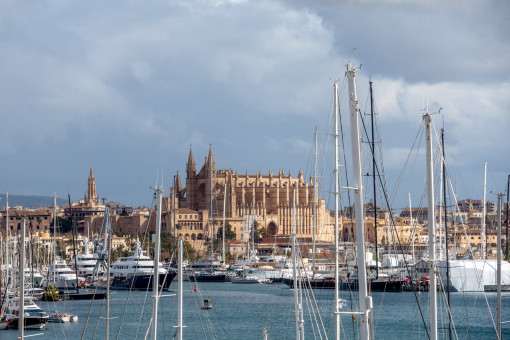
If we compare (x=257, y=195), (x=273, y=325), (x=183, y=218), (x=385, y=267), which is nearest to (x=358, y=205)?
(x=273, y=325)

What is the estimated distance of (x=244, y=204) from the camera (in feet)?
519

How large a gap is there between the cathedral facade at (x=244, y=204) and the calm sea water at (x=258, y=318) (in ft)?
265

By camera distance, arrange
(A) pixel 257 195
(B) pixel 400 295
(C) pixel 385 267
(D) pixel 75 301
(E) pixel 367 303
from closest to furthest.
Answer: (E) pixel 367 303, (D) pixel 75 301, (B) pixel 400 295, (C) pixel 385 267, (A) pixel 257 195

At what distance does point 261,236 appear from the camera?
156m

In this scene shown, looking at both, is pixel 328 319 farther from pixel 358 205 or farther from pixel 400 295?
pixel 358 205

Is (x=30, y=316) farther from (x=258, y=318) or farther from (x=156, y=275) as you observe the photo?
(x=156, y=275)

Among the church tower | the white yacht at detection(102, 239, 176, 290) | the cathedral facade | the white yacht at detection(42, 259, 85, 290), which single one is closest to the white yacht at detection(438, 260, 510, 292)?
the white yacht at detection(102, 239, 176, 290)

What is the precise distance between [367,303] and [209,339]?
28844mm

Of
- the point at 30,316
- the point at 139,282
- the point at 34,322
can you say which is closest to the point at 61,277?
the point at 139,282

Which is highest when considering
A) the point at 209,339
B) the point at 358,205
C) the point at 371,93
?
the point at 371,93

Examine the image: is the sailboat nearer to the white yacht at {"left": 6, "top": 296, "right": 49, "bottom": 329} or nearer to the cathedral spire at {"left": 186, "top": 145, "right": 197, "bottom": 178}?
the white yacht at {"left": 6, "top": 296, "right": 49, "bottom": 329}

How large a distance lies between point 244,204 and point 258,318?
340 feet

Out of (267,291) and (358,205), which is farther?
(267,291)

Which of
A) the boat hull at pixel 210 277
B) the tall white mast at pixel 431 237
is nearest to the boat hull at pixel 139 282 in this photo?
the boat hull at pixel 210 277
